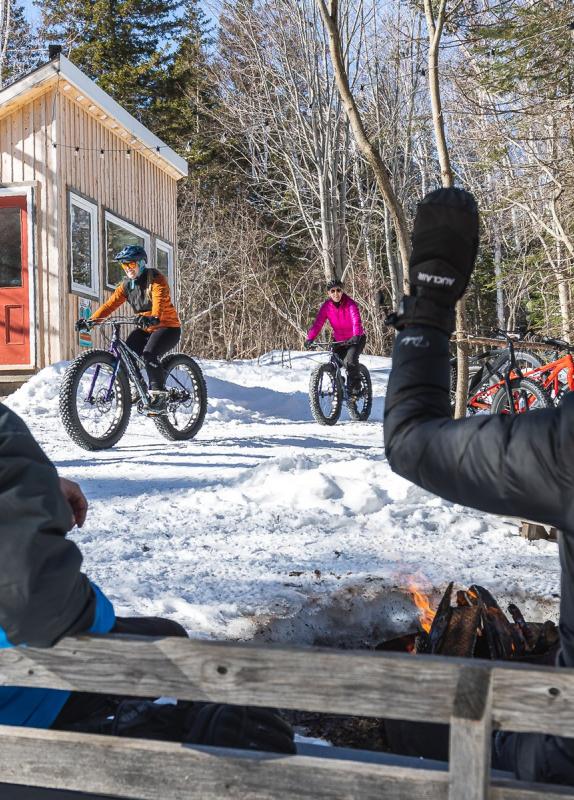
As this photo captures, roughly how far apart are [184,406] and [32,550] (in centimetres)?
826

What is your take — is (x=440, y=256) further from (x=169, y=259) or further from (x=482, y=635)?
(x=169, y=259)

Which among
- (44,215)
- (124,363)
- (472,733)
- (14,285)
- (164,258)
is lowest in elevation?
(472,733)

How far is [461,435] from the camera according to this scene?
161 cm

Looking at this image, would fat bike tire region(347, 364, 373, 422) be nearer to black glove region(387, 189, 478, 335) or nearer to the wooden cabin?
the wooden cabin

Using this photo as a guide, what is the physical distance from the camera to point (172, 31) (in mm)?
32875

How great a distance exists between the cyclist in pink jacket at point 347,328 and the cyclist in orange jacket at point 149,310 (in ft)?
13.1

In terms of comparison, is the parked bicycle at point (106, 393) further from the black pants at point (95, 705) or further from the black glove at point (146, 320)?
Answer: the black pants at point (95, 705)

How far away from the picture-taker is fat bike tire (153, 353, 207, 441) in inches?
370

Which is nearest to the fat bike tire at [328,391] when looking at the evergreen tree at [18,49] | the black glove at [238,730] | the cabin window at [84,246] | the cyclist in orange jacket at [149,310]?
the cyclist in orange jacket at [149,310]

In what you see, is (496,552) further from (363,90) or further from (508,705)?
(363,90)

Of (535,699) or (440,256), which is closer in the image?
(535,699)

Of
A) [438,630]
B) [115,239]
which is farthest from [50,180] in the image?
[438,630]

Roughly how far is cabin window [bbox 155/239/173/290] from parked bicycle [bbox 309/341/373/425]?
5.90 meters

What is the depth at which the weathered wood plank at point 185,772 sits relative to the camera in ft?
4.94
